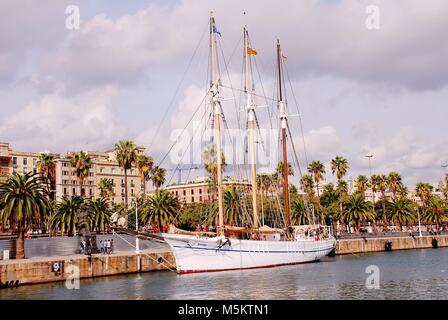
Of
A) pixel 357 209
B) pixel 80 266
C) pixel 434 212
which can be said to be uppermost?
pixel 357 209

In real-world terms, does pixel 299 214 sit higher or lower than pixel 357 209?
lower

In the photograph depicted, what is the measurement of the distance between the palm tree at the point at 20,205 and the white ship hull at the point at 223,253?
13.9 m

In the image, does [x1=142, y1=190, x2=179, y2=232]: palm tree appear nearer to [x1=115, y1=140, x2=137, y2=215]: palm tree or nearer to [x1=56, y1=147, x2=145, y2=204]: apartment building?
[x1=115, y1=140, x2=137, y2=215]: palm tree

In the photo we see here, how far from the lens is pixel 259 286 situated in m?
46.8

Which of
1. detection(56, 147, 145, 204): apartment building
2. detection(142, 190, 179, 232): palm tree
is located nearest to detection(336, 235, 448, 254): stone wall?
detection(142, 190, 179, 232): palm tree

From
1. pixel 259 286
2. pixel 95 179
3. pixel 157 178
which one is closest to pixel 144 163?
pixel 157 178

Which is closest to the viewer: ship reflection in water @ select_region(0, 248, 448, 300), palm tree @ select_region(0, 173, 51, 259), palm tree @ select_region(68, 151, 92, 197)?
ship reflection in water @ select_region(0, 248, 448, 300)

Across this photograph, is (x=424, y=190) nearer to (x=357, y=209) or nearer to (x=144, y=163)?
(x=357, y=209)

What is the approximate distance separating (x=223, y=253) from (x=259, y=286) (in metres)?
13.1

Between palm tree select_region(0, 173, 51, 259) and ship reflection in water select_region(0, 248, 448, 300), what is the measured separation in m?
9.26

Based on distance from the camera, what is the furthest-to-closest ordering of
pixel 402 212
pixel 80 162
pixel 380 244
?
pixel 402 212, pixel 380 244, pixel 80 162

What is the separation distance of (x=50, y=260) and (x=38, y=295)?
8.78 metres

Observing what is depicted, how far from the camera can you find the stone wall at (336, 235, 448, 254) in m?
96.2
